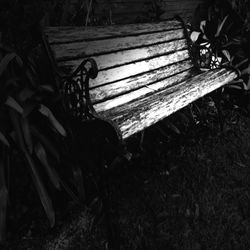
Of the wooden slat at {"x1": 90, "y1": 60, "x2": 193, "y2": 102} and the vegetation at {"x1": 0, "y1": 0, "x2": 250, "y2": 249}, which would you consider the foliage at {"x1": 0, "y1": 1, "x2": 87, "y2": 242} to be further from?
the wooden slat at {"x1": 90, "y1": 60, "x2": 193, "y2": 102}

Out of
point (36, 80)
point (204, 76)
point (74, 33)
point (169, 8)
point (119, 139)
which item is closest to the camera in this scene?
point (119, 139)

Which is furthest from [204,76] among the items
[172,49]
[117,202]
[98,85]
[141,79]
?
[117,202]

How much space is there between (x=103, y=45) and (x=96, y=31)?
12 centimetres

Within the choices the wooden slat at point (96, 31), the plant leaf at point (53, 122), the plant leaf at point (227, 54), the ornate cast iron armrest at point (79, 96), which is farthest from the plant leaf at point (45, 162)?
the plant leaf at point (227, 54)

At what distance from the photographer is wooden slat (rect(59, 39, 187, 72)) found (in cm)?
198

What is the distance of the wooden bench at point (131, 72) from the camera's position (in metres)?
1.84

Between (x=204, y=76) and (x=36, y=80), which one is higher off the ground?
(x=36, y=80)

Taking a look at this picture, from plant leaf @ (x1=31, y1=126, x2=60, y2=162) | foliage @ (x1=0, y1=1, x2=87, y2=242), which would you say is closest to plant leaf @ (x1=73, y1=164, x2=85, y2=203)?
foliage @ (x1=0, y1=1, x2=87, y2=242)

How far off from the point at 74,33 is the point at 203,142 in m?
1.63

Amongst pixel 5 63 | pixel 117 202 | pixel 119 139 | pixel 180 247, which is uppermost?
pixel 5 63

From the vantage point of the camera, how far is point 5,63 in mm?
1744

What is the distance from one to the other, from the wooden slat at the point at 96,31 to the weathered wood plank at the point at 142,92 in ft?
1.47

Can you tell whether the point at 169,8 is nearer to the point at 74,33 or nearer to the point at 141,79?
the point at 141,79

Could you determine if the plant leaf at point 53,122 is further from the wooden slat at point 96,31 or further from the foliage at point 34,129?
the wooden slat at point 96,31
